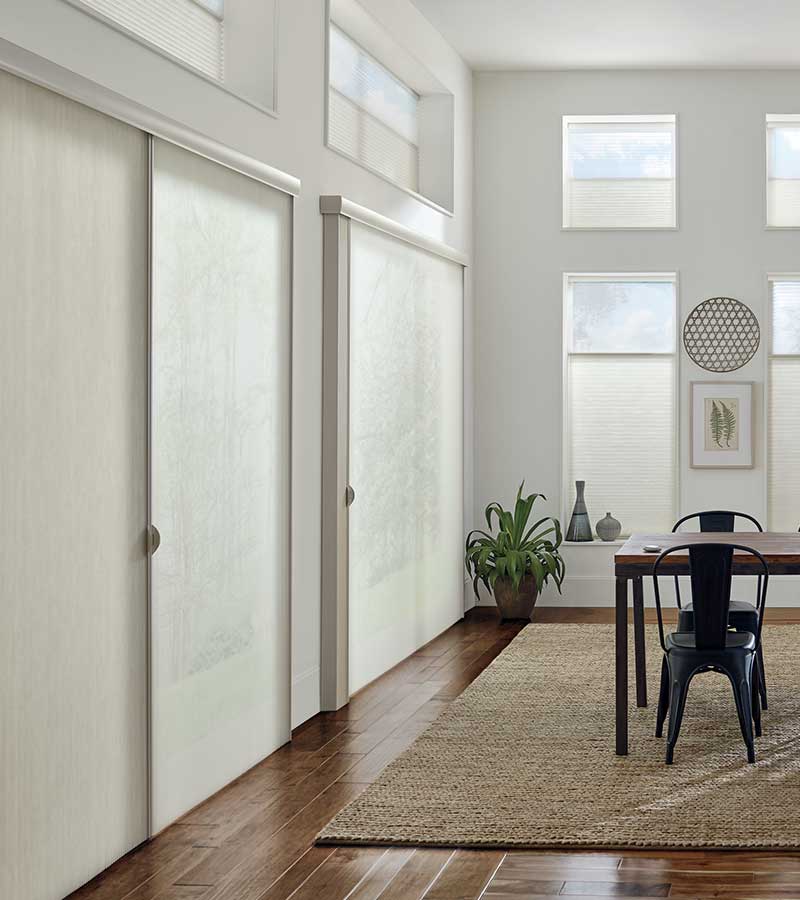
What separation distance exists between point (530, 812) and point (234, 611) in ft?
4.13

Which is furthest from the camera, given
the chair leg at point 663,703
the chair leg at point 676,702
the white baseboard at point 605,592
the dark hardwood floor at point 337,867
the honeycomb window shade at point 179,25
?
the white baseboard at point 605,592

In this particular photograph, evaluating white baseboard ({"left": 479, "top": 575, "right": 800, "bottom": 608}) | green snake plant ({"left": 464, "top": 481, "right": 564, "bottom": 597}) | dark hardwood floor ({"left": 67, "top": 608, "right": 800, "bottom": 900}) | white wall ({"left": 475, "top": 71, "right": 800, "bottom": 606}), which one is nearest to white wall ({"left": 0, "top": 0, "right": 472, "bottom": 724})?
dark hardwood floor ({"left": 67, "top": 608, "right": 800, "bottom": 900})

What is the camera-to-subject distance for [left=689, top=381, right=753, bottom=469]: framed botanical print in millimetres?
8742

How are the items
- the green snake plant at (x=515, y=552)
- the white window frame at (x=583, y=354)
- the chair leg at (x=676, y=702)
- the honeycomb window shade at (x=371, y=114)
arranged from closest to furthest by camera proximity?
the chair leg at (x=676, y=702) → the honeycomb window shade at (x=371, y=114) → the green snake plant at (x=515, y=552) → the white window frame at (x=583, y=354)

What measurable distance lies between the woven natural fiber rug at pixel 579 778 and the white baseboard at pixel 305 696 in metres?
0.56

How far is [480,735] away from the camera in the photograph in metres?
5.15

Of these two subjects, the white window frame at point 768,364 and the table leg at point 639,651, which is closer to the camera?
the table leg at point 639,651

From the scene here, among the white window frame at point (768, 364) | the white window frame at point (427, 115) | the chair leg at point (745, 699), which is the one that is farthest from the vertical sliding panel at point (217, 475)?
the white window frame at point (768, 364)

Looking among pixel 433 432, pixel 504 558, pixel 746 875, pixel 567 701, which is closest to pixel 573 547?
pixel 504 558

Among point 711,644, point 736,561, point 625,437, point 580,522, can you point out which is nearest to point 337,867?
point 711,644

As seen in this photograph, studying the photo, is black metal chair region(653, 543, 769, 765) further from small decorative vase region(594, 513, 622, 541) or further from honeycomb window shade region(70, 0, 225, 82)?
small decorative vase region(594, 513, 622, 541)

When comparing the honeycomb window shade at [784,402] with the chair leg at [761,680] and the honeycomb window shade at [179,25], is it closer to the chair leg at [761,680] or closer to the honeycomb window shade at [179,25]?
the chair leg at [761,680]

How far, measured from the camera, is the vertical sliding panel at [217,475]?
A: 13.3 feet

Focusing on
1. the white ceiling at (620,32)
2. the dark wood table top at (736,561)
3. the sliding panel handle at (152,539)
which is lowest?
the dark wood table top at (736,561)
